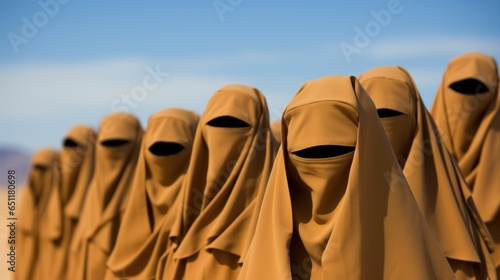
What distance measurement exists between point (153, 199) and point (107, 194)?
6.54 ft

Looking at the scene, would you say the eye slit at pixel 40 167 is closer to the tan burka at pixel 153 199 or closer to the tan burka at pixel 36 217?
the tan burka at pixel 36 217

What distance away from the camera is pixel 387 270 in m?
4.47

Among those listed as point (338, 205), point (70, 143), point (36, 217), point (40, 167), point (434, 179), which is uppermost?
point (70, 143)

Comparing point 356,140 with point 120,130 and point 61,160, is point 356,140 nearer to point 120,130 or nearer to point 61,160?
point 120,130

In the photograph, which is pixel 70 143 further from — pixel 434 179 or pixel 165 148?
pixel 434 179

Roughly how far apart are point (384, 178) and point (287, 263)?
2.31 ft

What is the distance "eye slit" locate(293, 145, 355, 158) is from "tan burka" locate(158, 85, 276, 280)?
8.80ft

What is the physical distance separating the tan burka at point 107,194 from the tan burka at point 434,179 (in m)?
4.67

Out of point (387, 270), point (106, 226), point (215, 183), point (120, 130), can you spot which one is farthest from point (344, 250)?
point (120, 130)

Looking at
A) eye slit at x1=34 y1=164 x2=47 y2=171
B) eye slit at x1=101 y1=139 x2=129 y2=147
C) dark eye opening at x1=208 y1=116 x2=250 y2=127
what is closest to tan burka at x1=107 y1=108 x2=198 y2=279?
dark eye opening at x1=208 y1=116 x2=250 y2=127

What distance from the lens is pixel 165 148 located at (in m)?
9.49

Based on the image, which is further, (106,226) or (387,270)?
(106,226)

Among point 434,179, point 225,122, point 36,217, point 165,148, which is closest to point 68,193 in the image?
point 36,217

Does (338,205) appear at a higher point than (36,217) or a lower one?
higher
